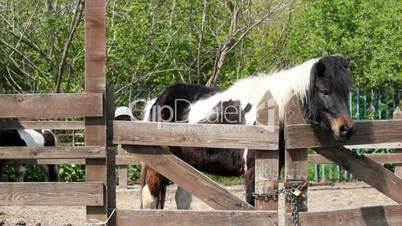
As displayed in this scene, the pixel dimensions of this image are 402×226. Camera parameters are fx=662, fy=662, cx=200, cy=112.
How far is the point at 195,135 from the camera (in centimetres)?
507

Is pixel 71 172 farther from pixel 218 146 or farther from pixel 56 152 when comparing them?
pixel 218 146

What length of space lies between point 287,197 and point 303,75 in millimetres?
1245

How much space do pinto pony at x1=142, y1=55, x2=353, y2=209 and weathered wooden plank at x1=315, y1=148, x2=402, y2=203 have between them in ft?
0.52

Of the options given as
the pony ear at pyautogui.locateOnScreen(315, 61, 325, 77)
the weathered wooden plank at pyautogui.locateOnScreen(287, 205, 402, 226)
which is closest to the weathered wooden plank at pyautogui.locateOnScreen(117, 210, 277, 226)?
the weathered wooden plank at pyautogui.locateOnScreen(287, 205, 402, 226)

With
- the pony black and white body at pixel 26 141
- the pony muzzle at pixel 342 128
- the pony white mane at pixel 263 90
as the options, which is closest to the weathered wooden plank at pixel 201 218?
the pony muzzle at pixel 342 128

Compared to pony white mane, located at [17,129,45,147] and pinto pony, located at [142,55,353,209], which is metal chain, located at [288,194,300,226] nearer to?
pinto pony, located at [142,55,353,209]

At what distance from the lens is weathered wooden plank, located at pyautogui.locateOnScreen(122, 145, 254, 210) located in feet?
16.6

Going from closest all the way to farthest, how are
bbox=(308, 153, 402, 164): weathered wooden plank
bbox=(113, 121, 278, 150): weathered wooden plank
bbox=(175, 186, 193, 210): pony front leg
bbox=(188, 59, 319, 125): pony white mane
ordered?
bbox=(113, 121, 278, 150): weathered wooden plank → bbox=(188, 59, 319, 125): pony white mane → bbox=(175, 186, 193, 210): pony front leg → bbox=(308, 153, 402, 164): weathered wooden plank

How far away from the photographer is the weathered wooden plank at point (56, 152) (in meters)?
4.92

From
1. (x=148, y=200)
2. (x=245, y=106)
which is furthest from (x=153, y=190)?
(x=245, y=106)

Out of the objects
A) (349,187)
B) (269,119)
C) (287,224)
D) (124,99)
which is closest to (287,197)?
(287,224)

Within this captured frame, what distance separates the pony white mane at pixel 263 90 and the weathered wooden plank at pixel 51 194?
1.80 meters

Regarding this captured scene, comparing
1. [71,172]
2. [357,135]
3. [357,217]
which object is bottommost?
[71,172]

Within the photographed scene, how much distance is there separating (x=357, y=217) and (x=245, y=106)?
1911 mm
